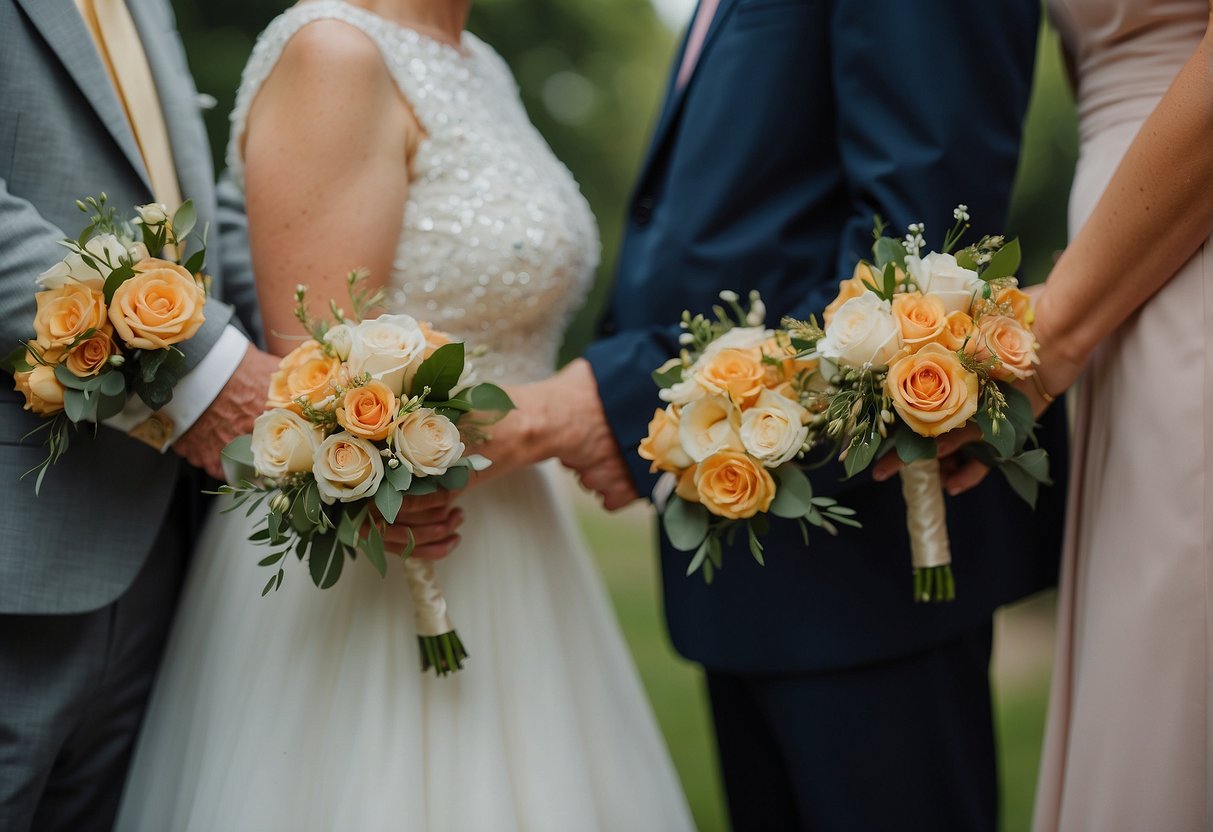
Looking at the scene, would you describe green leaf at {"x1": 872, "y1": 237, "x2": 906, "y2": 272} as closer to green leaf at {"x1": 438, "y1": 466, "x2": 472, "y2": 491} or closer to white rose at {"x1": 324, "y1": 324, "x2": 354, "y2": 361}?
green leaf at {"x1": 438, "y1": 466, "x2": 472, "y2": 491}

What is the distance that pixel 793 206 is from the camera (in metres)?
2.20

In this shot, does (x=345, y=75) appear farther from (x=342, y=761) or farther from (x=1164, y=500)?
(x=1164, y=500)

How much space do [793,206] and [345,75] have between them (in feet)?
A: 2.94

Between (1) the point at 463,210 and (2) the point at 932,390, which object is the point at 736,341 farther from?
(1) the point at 463,210

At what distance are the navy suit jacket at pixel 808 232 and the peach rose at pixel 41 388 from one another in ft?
3.15

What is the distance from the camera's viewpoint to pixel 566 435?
6.96 ft

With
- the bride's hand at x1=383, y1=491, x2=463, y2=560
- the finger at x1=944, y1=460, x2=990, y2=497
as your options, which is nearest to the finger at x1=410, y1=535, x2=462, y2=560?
the bride's hand at x1=383, y1=491, x2=463, y2=560

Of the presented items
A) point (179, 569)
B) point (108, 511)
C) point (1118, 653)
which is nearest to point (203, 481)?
point (179, 569)

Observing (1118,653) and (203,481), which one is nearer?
(1118,653)

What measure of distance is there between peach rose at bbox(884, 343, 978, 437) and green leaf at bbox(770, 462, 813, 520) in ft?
0.66

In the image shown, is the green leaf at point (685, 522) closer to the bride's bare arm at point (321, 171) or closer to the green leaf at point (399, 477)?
the green leaf at point (399, 477)

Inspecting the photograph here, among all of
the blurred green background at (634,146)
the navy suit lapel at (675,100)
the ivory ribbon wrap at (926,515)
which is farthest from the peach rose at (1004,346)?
the blurred green background at (634,146)

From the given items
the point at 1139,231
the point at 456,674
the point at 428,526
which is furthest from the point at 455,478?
the point at 1139,231

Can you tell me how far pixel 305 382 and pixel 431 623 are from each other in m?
0.50
